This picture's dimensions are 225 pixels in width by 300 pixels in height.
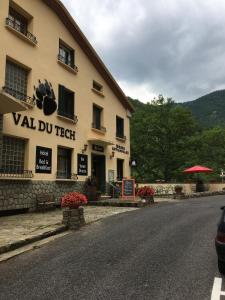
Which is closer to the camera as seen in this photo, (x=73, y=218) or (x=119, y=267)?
(x=119, y=267)

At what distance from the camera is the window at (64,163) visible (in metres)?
18.0

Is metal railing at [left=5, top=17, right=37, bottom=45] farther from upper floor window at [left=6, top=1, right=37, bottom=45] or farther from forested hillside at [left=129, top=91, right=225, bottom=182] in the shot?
forested hillside at [left=129, top=91, right=225, bottom=182]

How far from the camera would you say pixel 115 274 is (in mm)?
5938

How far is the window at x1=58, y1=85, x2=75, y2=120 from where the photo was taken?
18062 millimetres

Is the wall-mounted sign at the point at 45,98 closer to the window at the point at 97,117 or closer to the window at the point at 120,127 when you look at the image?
the window at the point at 97,117

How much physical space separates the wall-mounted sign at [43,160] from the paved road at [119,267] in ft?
21.0

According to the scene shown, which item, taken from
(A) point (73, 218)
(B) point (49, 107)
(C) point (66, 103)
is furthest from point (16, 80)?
(A) point (73, 218)

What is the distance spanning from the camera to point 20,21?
15852 millimetres

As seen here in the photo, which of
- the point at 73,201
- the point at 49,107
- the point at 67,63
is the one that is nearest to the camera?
the point at 73,201

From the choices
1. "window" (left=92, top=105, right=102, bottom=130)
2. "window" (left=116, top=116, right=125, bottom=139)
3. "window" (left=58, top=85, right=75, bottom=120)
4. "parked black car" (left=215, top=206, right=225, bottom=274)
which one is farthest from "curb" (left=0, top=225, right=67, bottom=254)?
"window" (left=116, top=116, right=125, bottom=139)

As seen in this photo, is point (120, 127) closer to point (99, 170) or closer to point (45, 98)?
point (99, 170)

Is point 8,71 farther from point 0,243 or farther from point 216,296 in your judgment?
point 216,296

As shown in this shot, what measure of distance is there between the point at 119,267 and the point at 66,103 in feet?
45.1

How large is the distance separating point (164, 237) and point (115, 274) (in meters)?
3.40
